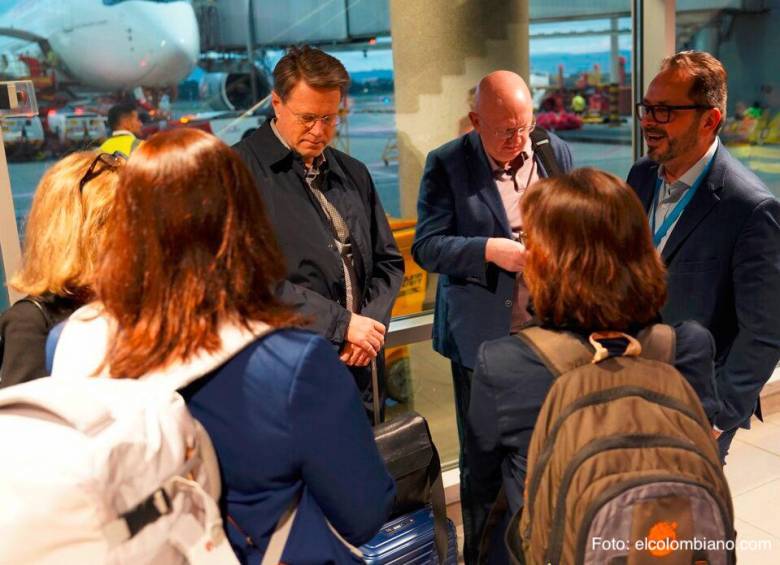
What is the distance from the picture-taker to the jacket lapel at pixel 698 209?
8.37 feet

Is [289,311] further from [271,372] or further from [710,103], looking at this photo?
[710,103]

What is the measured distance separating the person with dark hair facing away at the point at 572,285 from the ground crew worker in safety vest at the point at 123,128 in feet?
6.74

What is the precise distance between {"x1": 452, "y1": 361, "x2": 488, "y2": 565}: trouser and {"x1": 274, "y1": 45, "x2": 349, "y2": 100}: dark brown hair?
113 cm

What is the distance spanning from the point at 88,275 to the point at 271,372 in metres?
0.83

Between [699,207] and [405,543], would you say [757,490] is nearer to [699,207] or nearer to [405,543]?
[699,207]

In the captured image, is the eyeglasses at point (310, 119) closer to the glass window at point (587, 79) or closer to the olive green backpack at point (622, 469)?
the olive green backpack at point (622, 469)

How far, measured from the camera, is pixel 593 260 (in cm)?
165

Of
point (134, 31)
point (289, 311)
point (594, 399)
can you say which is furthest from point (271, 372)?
point (134, 31)

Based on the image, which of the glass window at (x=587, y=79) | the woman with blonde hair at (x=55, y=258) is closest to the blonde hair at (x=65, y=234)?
the woman with blonde hair at (x=55, y=258)

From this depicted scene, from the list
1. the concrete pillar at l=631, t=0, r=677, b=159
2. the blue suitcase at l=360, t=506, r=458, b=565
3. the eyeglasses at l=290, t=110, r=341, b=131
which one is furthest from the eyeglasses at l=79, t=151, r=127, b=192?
the concrete pillar at l=631, t=0, r=677, b=159

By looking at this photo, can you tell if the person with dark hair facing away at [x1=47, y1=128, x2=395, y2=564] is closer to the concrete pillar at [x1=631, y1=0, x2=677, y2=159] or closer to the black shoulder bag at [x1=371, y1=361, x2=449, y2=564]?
the black shoulder bag at [x1=371, y1=361, x2=449, y2=564]

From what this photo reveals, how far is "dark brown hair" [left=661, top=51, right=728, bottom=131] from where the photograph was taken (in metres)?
2.70

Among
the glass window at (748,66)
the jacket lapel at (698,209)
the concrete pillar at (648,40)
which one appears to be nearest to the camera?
the jacket lapel at (698,209)

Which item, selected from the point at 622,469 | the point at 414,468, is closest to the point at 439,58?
the point at 414,468
